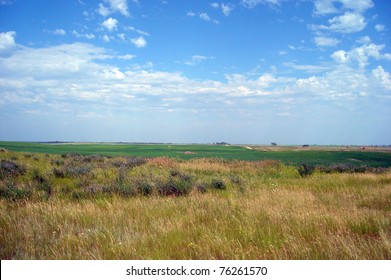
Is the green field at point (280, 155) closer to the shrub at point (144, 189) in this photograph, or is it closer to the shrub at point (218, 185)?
the shrub at point (218, 185)

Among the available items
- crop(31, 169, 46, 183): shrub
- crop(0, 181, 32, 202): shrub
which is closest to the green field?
crop(31, 169, 46, 183): shrub

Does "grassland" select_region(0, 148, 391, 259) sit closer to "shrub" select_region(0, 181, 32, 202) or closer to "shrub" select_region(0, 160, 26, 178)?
"shrub" select_region(0, 181, 32, 202)

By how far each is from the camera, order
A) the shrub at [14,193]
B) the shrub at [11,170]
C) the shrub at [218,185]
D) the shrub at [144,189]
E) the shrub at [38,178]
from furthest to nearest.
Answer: the shrub at [11,170], the shrub at [38,178], the shrub at [218,185], the shrub at [144,189], the shrub at [14,193]

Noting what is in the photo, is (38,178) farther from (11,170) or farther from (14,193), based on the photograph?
(14,193)

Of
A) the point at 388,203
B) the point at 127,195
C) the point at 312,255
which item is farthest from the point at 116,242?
the point at 388,203

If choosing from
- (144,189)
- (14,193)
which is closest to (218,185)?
(144,189)

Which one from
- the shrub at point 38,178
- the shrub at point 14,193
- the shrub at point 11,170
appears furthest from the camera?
the shrub at point 11,170

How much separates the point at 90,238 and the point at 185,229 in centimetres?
177

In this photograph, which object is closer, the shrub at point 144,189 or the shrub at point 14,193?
the shrub at point 14,193

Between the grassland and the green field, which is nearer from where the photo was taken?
the grassland

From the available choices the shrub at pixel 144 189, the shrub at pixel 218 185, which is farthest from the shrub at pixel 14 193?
the shrub at pixel 218 185

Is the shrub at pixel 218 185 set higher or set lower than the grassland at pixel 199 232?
lower

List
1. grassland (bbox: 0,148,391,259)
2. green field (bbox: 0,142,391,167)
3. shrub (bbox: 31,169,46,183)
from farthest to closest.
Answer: green field (bbox: 0,142,391,167) → shrub (bbox: 31,169,46,183) → grassland (bbox: 0,148,391,259)
